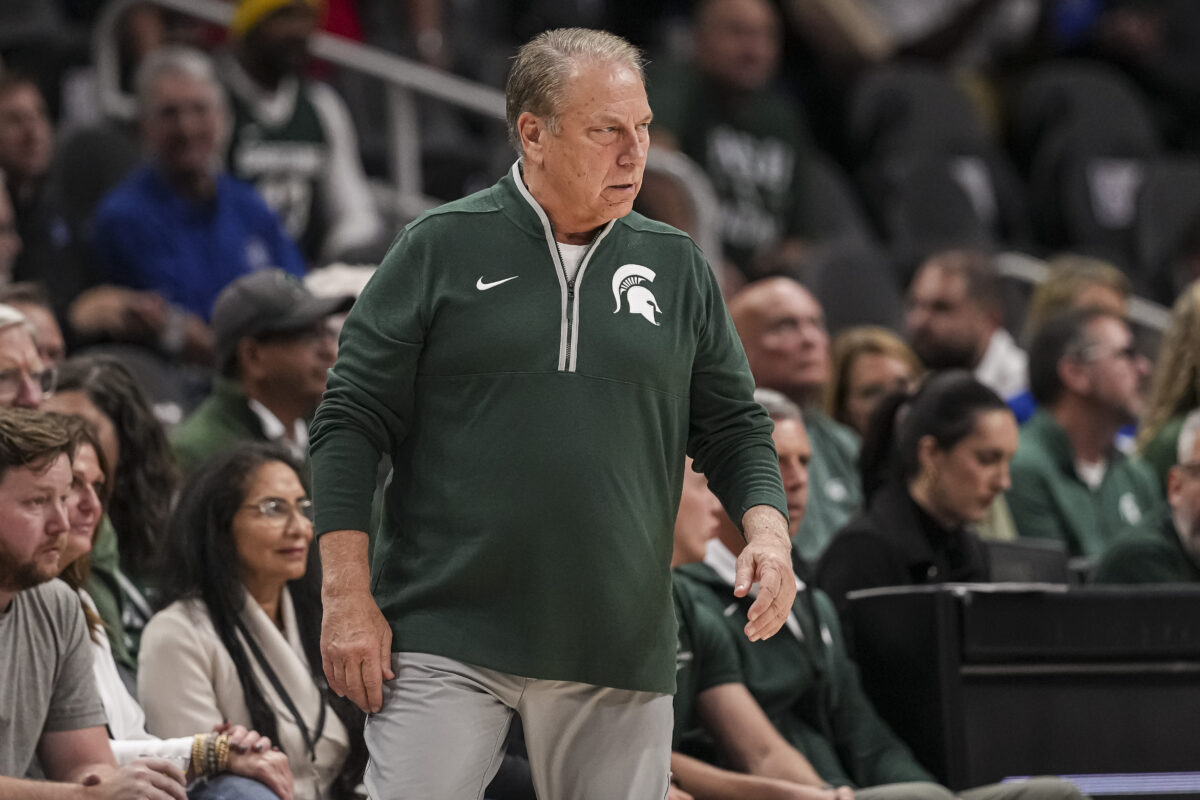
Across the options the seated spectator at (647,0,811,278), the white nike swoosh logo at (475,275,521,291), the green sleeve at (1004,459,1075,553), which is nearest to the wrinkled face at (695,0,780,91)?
the seated spectator at (647,0,811,278)

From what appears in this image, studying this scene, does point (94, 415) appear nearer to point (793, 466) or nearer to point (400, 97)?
point (793, 466)

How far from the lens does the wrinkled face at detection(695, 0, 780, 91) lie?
7453 mm

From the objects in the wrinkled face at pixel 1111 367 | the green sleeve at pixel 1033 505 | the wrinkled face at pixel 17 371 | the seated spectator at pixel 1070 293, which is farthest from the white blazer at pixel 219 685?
the seated spectator at pixel 1070 293

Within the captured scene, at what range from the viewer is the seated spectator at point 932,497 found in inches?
170

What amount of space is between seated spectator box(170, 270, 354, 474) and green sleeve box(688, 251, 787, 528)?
1.99 metres

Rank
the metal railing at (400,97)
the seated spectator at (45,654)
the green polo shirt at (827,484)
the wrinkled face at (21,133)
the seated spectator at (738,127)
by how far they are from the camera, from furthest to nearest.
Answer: the seated spectator at (738,127) → the metal railing at (400,97) → the wrinkled face at (21,133) → the green polo shirt at (827,484) → the seated spectator at (45,654)

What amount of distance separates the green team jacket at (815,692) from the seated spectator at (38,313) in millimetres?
1584

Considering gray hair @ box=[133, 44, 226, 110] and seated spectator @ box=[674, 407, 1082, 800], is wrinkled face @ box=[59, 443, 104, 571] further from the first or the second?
gray hair @ box=[133, 44, 226, 110]

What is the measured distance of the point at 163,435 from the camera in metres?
4.14

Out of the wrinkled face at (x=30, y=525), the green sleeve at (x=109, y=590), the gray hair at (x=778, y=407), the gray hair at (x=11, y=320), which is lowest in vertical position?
the green sleeve at (x=109, y=590)

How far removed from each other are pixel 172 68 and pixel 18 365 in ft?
7.52

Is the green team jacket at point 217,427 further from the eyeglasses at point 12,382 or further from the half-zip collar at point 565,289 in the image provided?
the half-zip collar at point 565,289

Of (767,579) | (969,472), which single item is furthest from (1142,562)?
(767,579)

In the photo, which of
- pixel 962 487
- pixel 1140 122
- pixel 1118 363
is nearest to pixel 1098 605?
pixel 962 487
